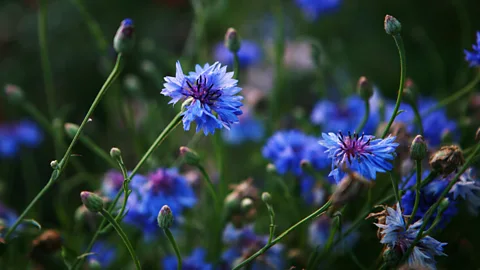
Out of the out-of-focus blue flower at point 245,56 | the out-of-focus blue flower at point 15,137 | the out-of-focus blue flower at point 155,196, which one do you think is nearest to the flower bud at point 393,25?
the out-of-focus blue flower at point 155,196

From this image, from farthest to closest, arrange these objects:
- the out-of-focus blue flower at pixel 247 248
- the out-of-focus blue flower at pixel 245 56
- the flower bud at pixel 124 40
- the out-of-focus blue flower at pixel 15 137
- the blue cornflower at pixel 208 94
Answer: the out-of-focus blue flower at pixel 245 56 < the out-of-focus blue flower at pixel 15 137 < the out-of-focus blue flower at pixel 247 248 < the flower bud at pixel 124 40 < the blue cornflower at pixel 208 94

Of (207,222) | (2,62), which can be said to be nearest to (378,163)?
(207,222)

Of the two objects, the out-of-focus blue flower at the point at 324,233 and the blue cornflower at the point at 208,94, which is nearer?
the blue cornflower at the point at 208,94

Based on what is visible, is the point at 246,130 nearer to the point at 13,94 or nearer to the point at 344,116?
the point at 344,116

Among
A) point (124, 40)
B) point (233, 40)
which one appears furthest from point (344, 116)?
point (124, 40)

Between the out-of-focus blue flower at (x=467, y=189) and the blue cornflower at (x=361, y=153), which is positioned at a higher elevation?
the blue cornflower at (x=361, y=153)

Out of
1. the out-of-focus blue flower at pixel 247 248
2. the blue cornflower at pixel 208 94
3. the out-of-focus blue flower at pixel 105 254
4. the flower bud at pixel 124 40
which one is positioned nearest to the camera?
the blue cornflower at pixel 208 94

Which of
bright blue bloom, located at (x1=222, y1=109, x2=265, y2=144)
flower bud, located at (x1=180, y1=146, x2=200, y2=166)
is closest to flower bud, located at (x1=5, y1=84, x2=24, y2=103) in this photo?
flower bud, located at (x1=180, y1=146, x2=200, y2=166)

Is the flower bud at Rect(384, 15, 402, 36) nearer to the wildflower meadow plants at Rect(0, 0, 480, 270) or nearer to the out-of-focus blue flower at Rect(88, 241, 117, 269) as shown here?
the wildflower meadow plants at Rect(0, 0, 480, 270)

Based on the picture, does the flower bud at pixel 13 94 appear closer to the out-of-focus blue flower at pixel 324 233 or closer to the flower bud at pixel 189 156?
the flower bud at pixel 189 156
